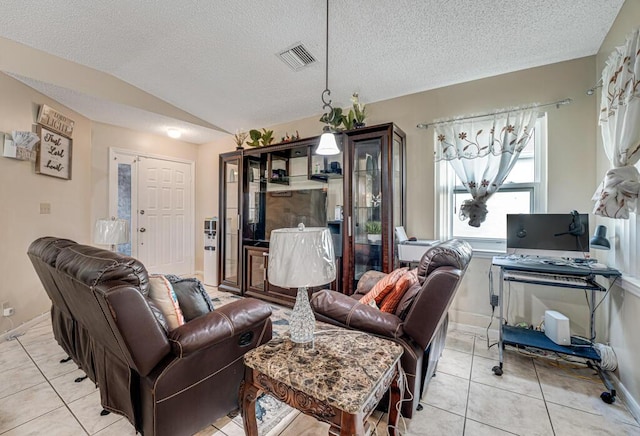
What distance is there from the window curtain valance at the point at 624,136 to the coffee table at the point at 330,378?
70.8 inches

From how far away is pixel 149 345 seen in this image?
1.29m

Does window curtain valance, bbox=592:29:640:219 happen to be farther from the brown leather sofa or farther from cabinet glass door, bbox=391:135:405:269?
the brown leather sofa

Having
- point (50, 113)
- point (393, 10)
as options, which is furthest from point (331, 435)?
point (50, 113)

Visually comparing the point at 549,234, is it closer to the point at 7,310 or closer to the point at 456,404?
the point at 456,404

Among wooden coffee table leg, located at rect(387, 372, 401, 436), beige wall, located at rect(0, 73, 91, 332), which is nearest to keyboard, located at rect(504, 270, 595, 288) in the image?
wooden coffee table leg, located at rect(387, 372, 401, 436)

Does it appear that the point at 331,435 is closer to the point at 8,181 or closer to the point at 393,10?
the point at 393,10

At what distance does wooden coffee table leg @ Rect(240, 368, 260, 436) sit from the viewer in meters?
1.26

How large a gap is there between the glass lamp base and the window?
236cm

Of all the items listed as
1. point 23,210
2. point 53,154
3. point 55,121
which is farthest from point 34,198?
point 55,121

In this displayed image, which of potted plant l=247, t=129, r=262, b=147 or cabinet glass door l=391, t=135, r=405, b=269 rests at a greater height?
potted plant l=247, t=129, r=262, b=147

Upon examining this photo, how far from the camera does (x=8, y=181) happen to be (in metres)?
2.87

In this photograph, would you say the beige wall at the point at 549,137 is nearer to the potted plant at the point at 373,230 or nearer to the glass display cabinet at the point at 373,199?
the glass display cabinet at the point at 373,199

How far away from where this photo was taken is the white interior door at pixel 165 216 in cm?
484

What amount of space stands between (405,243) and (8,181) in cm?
422
